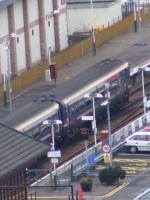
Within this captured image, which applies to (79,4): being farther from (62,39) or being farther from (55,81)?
(55,81)

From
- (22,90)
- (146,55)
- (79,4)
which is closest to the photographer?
(22,90)

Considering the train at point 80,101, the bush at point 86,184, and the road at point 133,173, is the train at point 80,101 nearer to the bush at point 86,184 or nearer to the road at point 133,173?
the road at point 133,173

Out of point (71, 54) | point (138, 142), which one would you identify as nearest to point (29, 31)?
point (71, 54)

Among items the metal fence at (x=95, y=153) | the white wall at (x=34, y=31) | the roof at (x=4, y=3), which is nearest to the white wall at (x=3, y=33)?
the roof at (x=4, y=3)

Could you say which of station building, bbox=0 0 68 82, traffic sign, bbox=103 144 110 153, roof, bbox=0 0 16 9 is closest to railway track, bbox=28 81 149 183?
traffic sign, bbox=103 144 110 153

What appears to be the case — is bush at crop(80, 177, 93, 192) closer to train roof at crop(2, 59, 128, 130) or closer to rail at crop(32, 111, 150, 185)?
rail at crop(32, 111, 150, 185)

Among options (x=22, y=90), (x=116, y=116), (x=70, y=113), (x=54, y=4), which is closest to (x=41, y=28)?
(x=54, y=4)
